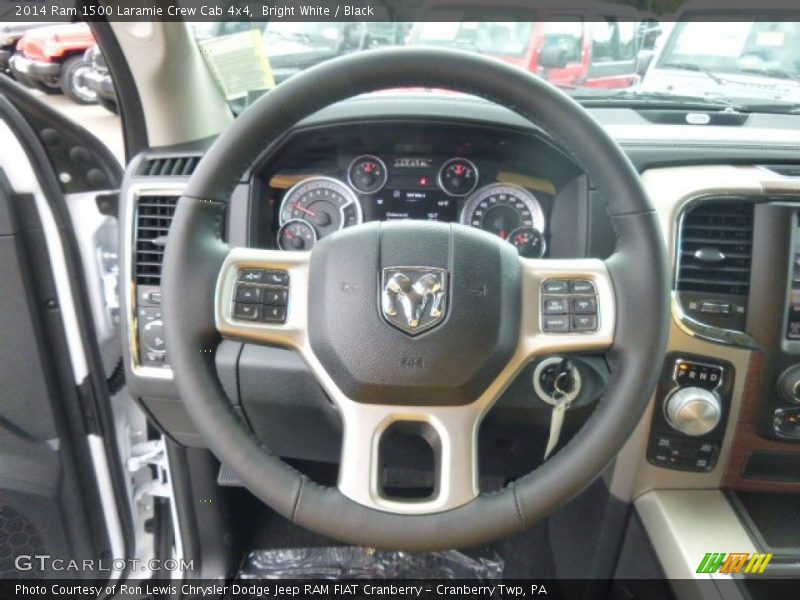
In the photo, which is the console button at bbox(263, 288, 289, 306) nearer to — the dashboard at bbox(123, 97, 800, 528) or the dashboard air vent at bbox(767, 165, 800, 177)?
the dashboard at bbox(123, 97, 800, 528)

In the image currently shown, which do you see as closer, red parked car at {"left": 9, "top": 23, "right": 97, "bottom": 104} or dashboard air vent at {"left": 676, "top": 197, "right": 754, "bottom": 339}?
dashboard air vent at {"left": 676, "top": 197, "right": 754, "bottom": 339}

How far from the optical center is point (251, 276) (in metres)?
0.98

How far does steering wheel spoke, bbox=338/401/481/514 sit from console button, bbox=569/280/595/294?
217mm

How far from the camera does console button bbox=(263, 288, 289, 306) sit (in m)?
0.97

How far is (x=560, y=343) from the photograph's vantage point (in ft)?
3.11

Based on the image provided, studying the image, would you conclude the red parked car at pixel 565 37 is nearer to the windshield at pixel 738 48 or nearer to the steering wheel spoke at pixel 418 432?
the windshield at pixel 738 48

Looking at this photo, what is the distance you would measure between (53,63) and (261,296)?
91cm

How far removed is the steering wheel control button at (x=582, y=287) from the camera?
0.96m

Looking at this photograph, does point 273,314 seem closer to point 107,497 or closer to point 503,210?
point 503,210

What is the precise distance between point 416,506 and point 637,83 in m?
1.20

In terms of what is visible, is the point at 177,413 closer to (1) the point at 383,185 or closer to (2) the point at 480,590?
(1) the point at 383,185

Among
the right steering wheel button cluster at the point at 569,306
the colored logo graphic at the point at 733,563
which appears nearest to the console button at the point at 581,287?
the right steering wheel button cluster at the point at 569,306

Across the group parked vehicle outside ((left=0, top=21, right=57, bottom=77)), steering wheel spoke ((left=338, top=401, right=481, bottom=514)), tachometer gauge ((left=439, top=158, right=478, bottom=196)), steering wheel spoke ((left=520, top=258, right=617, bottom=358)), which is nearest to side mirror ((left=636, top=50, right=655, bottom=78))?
tachometer gauge ((left=439, top=158, right=478, bottom=196))

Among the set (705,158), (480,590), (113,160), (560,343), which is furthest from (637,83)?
(480,590)
